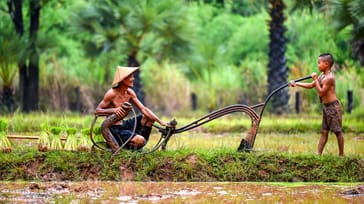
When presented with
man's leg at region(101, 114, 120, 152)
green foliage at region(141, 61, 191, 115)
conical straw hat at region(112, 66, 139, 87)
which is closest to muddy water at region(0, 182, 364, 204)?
man's leg at region(101, 114, 120, 152)

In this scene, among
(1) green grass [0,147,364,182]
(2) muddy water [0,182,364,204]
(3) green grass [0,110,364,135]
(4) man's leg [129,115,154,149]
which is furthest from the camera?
(3) green grass [0,110,364,135]

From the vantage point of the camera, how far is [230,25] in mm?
40906

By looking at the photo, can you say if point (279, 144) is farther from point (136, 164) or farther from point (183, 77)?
point (183, 77)

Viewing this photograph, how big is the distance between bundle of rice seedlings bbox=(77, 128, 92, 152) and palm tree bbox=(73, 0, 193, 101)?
13.0 m

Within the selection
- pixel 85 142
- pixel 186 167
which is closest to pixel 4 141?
pixel 85 142

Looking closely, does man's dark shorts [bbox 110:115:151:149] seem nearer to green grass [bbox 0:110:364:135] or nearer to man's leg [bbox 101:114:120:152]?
man's leg [bbox 101:114:120:152]

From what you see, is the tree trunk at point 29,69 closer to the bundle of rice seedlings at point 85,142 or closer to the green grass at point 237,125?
the green grass at point 237,125

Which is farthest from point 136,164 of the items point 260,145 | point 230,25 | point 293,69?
point 230,25

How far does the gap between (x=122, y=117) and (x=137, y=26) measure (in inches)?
526

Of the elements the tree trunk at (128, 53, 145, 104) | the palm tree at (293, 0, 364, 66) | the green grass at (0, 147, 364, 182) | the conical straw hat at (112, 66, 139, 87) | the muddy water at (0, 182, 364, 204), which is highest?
the palm tree at (293, 0, 364, 66)

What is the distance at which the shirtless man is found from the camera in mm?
12969

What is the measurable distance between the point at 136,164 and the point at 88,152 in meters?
0.77

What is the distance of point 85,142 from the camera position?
13.2 meters

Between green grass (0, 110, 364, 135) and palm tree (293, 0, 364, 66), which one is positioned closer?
green grass (0, 110, 364, 135)
